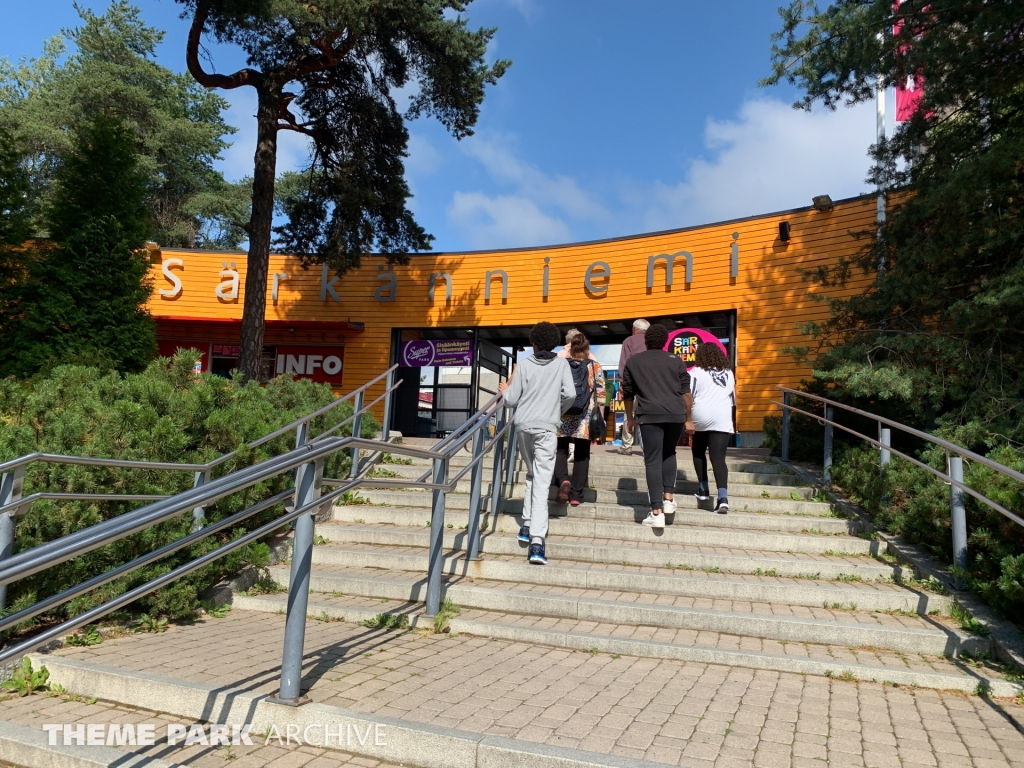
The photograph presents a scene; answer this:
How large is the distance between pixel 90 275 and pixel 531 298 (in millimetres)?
8679

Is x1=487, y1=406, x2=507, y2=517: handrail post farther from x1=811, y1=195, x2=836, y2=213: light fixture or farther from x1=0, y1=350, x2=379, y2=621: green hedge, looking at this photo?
x1=811, y1=195, x2=836, y2=213: light fixture

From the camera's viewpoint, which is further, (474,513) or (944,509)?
(474,513)

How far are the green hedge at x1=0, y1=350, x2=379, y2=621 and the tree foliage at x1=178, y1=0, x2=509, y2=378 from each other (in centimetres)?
604

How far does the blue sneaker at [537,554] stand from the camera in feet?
17.0

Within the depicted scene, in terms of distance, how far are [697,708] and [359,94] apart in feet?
42.3

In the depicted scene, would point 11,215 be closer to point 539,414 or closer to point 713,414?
point 539,414

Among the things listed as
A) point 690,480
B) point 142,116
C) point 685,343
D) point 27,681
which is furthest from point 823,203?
point 142,116

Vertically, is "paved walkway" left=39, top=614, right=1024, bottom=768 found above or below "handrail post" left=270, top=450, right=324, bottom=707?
below

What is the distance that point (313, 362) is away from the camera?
17.2m

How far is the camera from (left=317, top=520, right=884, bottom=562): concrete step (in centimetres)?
557

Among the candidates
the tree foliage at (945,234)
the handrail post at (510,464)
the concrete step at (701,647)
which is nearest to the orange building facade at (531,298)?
the tree foliage at (945,234)

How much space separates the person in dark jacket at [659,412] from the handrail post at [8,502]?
14.0ft

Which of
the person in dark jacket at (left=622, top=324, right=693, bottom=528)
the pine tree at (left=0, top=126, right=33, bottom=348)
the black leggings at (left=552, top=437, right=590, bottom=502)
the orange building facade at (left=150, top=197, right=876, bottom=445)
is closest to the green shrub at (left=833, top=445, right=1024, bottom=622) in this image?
Result: the person in dark jacket at (left=622, top=324, right=693, bottom=528)

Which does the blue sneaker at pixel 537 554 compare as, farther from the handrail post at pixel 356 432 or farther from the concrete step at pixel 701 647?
the handrail post at pixel 356 432
